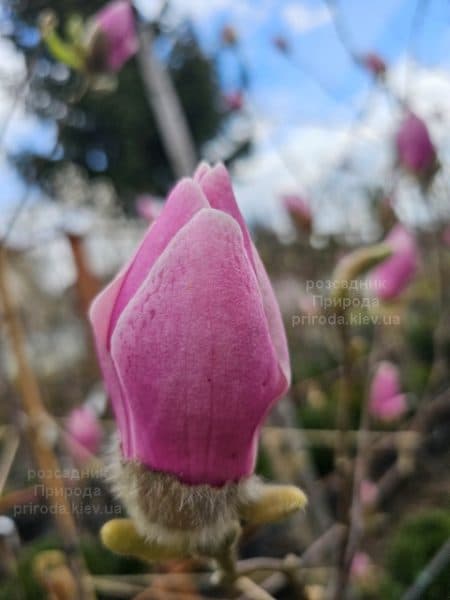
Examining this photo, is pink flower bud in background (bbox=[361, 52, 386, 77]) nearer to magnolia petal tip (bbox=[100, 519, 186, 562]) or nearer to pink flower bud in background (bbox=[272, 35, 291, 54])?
pink flower bud in background (bbox=[272, 35, 291, 54])

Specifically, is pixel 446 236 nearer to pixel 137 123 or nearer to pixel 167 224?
pixel 167 224

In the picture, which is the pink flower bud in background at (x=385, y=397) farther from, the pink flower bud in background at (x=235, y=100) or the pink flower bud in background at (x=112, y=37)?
the pink flower bud in background at (x=235, y=100)

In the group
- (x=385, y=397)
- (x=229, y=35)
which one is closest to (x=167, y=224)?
(x=385, y=397)

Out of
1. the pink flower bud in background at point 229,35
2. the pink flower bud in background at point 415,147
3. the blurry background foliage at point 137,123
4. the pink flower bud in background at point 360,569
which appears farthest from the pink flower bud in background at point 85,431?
the blurry background foliage at point 137,123

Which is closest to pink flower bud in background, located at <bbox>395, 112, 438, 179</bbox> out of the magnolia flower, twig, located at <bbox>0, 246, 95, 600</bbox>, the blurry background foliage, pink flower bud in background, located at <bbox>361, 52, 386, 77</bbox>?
pink flower bud in background, located at <bbox>361, 52, 386, 77</bbox>

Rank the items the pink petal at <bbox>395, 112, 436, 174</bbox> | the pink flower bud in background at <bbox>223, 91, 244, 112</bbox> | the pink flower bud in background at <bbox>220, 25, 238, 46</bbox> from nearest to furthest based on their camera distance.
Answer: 1. the pink petal at <bbox>395, 112, 436, 174</bbox>
2. the pink flower bud in background at <bbox>220, 25, 238, 46</bbox>
3. the pink flower bud in background at <bbox>223, 91, 244, 112</bbox>

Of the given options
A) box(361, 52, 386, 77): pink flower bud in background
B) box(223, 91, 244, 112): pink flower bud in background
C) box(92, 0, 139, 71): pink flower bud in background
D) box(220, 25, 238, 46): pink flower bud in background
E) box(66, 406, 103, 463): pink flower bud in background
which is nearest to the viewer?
box(92, 0, 139, 71): pink flower bud in background

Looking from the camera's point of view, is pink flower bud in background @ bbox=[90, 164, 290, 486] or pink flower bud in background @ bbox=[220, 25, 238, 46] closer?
pink flower bud in background @ bbox=[90, 164, 290, 486]
